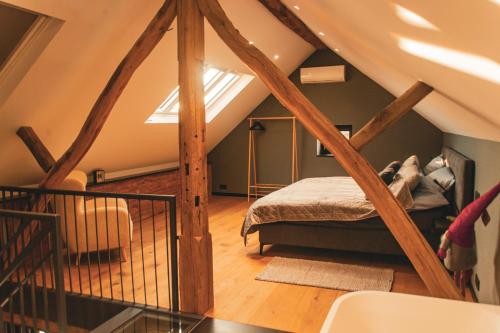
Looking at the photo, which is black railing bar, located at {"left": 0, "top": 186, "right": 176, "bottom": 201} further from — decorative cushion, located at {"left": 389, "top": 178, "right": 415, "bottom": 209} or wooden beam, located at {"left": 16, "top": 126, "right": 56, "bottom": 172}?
decorative cushion, located at {"left": 389, "top": 178, "right": 415, "bottom": 209}

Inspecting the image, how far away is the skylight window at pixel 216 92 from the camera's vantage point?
225 inches

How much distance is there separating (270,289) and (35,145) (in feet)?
8.23

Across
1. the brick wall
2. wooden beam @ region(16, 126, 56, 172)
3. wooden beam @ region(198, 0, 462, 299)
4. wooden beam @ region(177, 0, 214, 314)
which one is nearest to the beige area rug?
wooden beam @ region(177, 0, 214, 314)

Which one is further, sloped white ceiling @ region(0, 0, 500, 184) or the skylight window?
the skylight window

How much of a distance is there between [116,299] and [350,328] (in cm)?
208

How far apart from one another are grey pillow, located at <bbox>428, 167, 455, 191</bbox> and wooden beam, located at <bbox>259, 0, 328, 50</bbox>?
2.48m

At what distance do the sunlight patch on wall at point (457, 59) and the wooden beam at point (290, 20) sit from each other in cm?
256

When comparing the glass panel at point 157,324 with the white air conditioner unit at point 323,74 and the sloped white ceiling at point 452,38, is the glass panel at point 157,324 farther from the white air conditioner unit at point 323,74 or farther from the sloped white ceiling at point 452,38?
the white air conditioner unit at point 323,74

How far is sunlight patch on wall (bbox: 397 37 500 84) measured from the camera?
136cm

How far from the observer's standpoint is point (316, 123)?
2.51 m

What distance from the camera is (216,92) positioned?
6.24 meters

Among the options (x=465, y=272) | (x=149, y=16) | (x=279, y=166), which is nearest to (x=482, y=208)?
(x=465, y=272)

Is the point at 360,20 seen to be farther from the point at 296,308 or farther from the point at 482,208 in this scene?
the point at 296,308

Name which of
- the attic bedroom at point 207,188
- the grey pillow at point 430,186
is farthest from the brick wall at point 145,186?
the grey pillow at point 430,186
